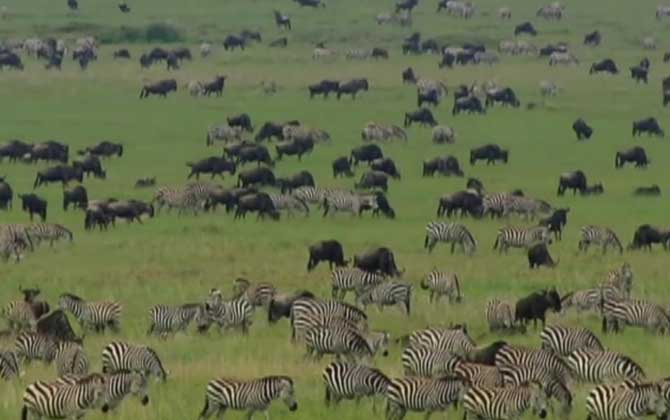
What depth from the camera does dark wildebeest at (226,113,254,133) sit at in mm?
55156

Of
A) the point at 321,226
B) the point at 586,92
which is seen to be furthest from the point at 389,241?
the point at 586,92

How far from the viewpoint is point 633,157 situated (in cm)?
4856

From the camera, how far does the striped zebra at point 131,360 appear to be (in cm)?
2202

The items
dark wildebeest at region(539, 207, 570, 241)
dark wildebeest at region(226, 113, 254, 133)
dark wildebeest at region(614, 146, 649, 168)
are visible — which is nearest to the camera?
dark wildebeest at region(539, 207, 570, 241)

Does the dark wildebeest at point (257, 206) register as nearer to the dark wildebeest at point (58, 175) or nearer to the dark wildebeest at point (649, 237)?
the dark wildebeest at point (58, 175)

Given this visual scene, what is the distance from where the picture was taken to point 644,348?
25.1m

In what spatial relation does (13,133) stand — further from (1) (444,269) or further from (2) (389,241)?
(1) (444,269)

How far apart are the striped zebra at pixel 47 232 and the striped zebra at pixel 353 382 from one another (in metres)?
15.7

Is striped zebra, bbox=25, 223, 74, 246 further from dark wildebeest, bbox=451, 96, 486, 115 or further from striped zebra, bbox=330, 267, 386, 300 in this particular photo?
dark wildebeest, bbox=451, 96, 486, 115

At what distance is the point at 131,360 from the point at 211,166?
24.6 meters

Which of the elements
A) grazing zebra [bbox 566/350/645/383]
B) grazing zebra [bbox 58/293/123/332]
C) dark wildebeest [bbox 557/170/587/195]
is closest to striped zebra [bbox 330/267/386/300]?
grazing zebra [bbox 58/293/123/332]

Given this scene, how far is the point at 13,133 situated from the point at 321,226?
19060 millimetres

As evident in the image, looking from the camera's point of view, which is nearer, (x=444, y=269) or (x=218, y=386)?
(x=218, y=386)

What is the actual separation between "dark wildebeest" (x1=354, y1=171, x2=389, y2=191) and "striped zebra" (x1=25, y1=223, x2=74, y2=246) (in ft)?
32.6
